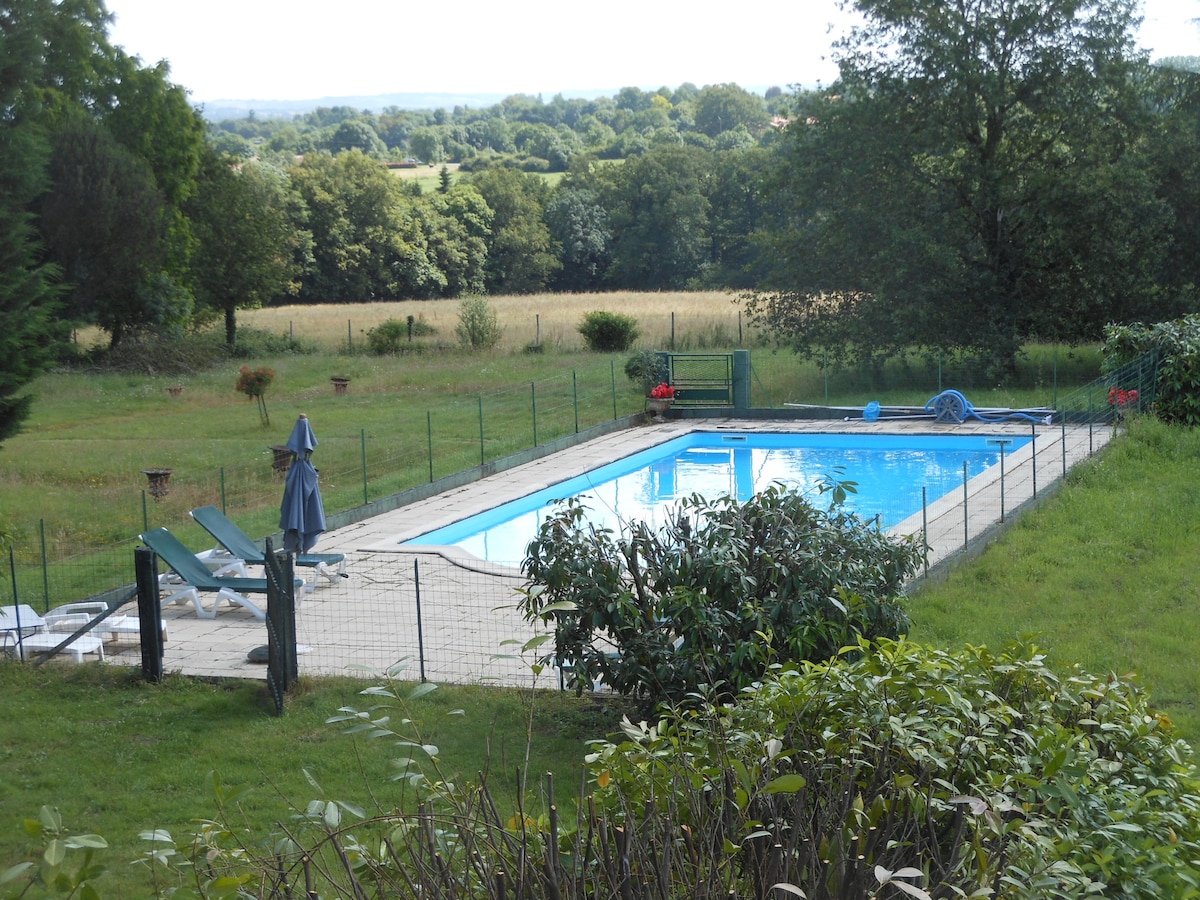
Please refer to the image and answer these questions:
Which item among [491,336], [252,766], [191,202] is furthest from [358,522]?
[191,202]

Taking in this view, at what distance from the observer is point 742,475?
18.5 metres

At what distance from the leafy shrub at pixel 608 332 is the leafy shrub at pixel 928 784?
2565cm

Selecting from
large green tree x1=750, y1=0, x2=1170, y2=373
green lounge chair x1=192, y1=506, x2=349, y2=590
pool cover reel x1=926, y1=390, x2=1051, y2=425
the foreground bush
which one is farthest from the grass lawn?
large green tree x1=750, y1=0, x2=1170, y2=373

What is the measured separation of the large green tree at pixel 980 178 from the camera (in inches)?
865

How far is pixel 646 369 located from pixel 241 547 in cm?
1244

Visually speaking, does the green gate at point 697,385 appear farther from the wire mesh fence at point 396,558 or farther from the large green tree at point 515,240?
the large green tree at point 515,240

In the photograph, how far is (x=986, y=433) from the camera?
64.1 ft

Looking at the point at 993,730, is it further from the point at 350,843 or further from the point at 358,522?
the point at 358,522

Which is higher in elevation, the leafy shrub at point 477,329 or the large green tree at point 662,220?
the large green tree at point 662,220

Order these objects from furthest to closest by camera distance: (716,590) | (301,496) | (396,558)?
(396,558)
(301,496)
(716,590)

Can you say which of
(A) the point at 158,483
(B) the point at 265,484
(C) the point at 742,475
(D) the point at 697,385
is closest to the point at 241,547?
(A) the point at 158,483

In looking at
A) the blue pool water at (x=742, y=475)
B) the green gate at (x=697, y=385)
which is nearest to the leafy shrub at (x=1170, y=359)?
the blue pool water at (x=742, y=475)

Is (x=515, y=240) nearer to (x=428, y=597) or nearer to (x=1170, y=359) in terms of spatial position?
(x=1170, y=359)

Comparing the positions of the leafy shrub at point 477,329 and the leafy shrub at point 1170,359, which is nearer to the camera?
the leafy shrub at point 1170,359
